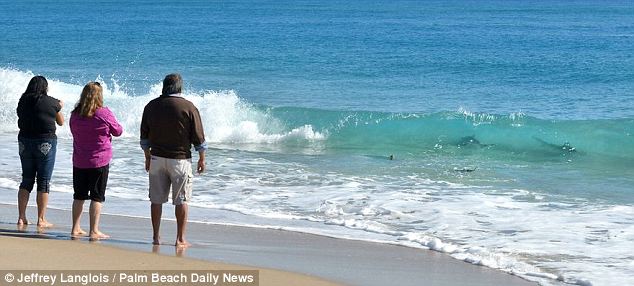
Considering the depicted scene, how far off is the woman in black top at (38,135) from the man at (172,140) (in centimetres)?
108

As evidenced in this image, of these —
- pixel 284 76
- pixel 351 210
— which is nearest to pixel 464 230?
pixel 351 210

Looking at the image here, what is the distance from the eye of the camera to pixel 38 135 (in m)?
9.12

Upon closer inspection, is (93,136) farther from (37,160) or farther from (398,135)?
(398,135)

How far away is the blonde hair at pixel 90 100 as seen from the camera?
336 inches

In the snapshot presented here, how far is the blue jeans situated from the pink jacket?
0.54 metres

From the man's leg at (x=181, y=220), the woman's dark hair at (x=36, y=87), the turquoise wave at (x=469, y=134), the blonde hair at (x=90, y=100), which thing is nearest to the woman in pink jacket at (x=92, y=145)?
the blonde hair at (x=90, y=100)

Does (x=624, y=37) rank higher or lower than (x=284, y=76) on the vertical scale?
higher

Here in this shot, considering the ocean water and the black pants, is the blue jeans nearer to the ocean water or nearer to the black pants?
the black pants

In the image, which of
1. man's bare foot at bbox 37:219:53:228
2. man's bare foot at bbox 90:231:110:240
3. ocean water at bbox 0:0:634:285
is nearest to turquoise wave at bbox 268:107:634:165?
ocean water at bbox 0:0:634:285

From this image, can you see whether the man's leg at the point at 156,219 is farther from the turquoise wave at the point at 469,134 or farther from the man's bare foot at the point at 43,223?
the turquoise wave at the point at 469,134

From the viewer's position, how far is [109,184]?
1304cm

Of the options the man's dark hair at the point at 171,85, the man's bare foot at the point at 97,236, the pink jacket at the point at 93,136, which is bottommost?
the man's bare foot at the point at 97,236

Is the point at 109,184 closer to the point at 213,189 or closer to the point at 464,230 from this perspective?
the point at 213,189

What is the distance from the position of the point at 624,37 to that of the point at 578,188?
35.2 metres
